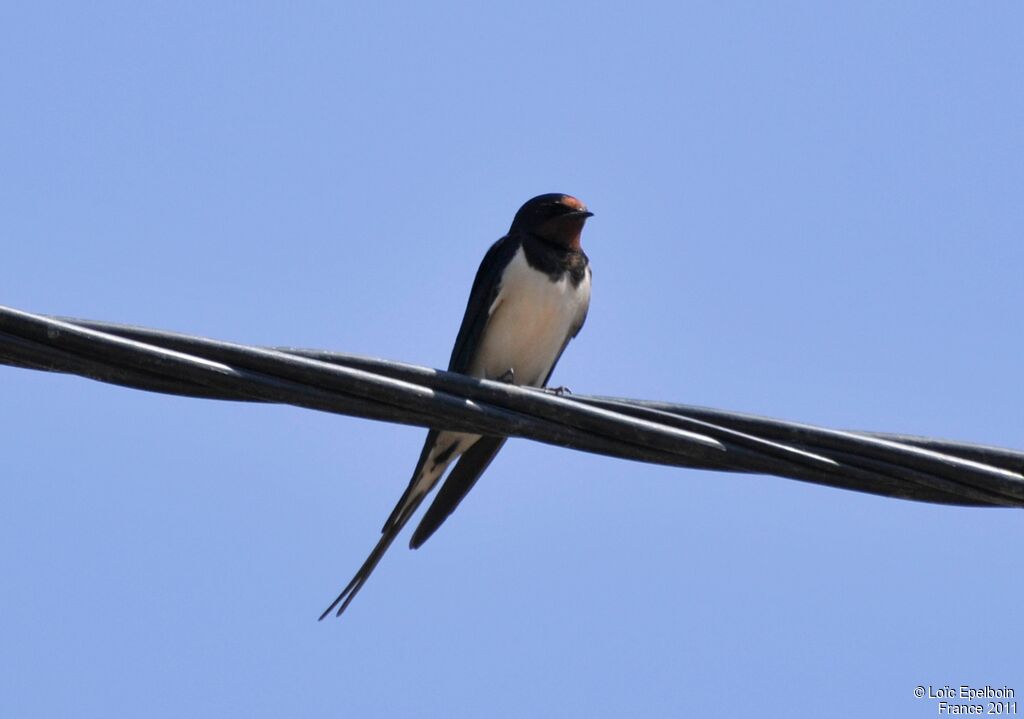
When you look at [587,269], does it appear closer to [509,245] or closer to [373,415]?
[509,245]

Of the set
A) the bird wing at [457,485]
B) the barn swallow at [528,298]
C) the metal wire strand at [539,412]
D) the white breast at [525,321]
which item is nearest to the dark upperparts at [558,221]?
the barn swallow at [528,298]

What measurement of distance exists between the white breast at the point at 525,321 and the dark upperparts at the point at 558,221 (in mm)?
114

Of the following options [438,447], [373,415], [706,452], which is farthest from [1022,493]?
[438,447]

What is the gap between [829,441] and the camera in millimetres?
2668

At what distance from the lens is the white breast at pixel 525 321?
16.9 ft

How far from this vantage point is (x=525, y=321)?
517 cm

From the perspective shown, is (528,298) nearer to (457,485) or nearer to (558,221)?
(558,221)

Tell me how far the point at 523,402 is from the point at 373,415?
11.1 inches

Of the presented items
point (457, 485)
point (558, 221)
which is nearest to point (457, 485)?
point (457, 485)

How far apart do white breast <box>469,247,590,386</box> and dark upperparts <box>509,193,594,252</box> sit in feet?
0.38

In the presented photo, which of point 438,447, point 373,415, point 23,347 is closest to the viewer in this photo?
point 23,347

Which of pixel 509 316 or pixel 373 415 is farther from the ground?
pixel 509 316

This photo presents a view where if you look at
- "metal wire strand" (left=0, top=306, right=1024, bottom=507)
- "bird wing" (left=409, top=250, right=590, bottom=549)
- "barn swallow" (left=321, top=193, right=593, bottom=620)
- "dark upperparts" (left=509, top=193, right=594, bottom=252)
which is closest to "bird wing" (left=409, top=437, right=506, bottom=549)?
"bird wing" (left=409, top=250, right=590, bottom=549)

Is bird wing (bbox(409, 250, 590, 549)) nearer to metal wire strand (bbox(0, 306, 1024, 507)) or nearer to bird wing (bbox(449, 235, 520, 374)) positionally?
bird wing (bbox(449, 235, 520, 374))
